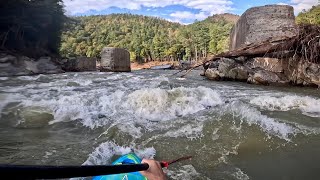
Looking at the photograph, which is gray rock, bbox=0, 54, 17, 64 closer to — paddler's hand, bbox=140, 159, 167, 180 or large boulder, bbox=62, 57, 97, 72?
large boulder, bbox=62, 57, 97, 72

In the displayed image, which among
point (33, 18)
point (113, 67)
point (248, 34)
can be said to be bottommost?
point (113, 67)

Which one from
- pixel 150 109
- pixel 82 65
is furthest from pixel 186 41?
pixel 150 109

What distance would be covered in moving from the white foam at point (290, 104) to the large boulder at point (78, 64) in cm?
2062

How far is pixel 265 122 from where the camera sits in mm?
5184

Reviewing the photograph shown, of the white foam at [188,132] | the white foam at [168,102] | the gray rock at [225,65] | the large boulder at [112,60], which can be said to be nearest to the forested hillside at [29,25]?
the large boulder at [112,60]

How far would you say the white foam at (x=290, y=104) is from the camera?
20.7 ft

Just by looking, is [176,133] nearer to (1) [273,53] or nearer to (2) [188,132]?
(2) [188,132]

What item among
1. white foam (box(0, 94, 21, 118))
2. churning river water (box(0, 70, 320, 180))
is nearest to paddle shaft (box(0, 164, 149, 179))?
churning river water (box(0, 70, 320, 180))

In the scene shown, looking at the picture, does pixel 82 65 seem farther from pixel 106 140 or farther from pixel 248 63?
pixel 106 140

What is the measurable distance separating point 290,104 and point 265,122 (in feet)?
5.86

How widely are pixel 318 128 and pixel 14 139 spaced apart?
4.76 metres

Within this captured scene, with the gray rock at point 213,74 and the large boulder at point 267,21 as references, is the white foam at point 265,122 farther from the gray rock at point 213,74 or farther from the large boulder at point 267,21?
the gray rock at point 213,74

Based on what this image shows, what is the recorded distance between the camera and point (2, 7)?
21.0 metres

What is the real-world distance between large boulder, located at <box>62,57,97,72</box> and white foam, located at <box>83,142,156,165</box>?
71.2 feet
